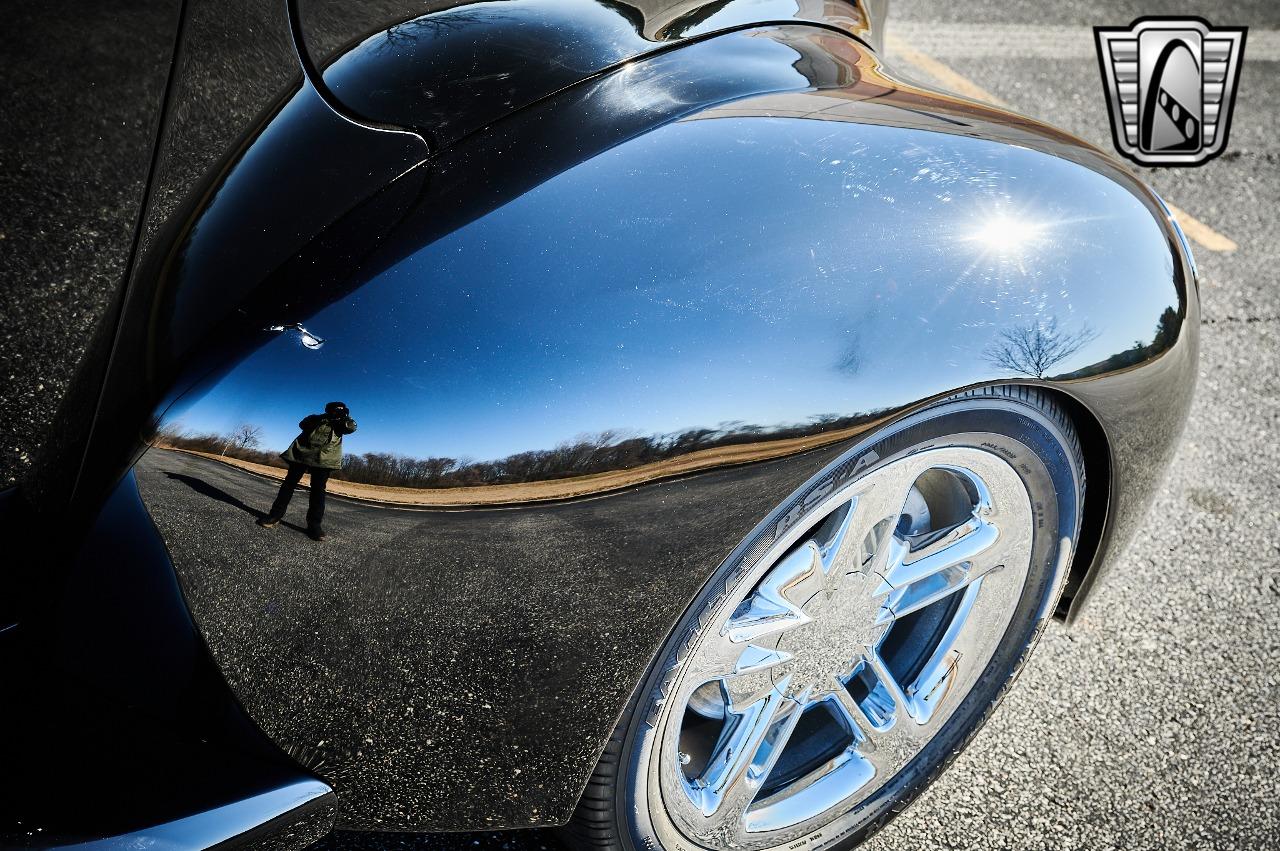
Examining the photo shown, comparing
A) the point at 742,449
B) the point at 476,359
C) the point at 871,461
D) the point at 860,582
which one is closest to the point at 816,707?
the point at 860,582

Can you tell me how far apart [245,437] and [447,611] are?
0.32 meters

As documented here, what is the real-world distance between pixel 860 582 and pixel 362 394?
85 cm

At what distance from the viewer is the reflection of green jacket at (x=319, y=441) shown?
1.13 m

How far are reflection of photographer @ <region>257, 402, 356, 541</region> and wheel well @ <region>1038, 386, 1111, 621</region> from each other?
980mm

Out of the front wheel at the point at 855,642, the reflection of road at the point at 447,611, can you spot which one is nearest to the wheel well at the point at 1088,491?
the front wheel at the point at 855,642

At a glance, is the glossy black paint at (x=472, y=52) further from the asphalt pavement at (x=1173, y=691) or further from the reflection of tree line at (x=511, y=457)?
the asphalt pavement at (x=1173, y=691)

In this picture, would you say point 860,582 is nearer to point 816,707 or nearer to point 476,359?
point 816,707

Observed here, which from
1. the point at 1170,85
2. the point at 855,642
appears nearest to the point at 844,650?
the point at 855,642

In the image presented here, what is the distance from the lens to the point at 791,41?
5.44 feet

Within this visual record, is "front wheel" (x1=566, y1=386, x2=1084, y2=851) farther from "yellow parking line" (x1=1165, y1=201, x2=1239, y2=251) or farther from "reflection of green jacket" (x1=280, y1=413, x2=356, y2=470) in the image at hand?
"yellow parking line" (x1=1165, y1=201, x2=1239, y2=251)

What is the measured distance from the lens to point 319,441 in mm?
1134

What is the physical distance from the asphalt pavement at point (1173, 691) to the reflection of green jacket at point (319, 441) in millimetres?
935

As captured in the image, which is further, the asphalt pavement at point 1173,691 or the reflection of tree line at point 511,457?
the asphalt pavement at point 1173,691

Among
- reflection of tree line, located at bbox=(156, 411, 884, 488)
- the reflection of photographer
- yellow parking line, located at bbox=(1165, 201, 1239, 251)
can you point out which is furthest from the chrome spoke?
yellow parking line, located at bbox=(1165, 201, 1239, 251)
